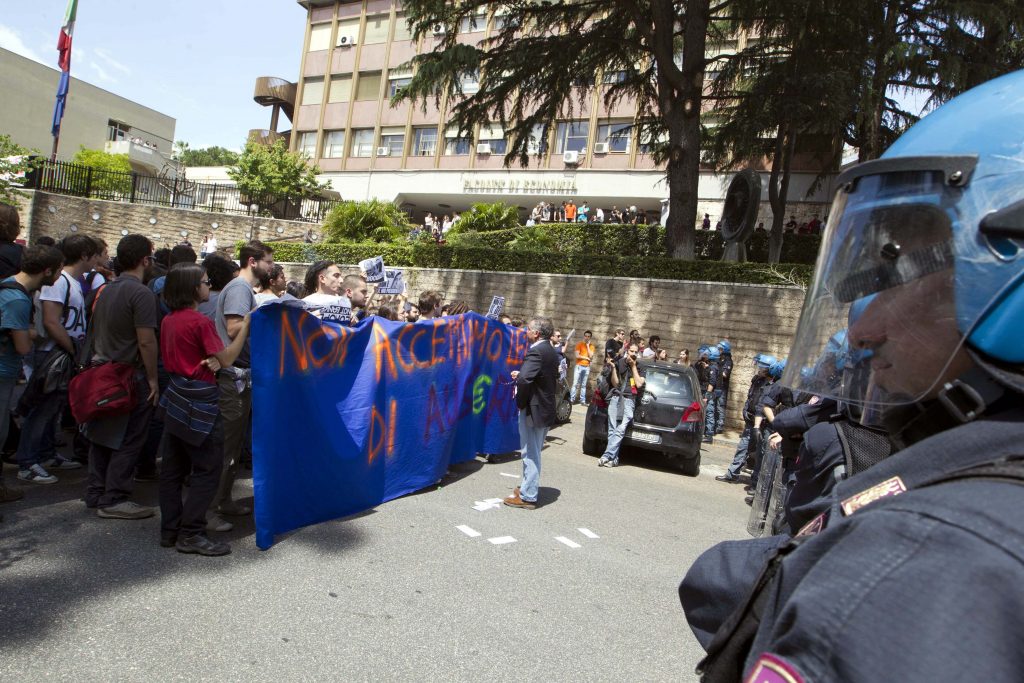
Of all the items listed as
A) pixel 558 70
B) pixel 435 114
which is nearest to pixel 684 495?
pixel 558 70

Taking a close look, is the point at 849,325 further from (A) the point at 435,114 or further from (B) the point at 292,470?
(A) the point at 435,114

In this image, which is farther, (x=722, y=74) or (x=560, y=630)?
(x=722, y=74)

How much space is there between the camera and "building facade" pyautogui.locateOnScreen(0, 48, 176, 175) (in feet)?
143

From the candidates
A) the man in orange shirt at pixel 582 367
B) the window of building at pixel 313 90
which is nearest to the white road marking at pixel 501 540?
the man in orange shirt at pixel 582 367

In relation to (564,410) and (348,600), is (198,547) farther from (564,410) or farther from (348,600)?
(564,410)

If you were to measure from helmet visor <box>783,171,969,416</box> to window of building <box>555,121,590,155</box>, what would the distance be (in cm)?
3463

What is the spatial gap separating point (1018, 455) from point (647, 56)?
61.1 ft

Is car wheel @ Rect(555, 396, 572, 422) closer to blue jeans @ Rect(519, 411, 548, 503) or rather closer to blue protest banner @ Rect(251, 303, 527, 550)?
blue protest banner @ Rect(251, 303, 527, 550)

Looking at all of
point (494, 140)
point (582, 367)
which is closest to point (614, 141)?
point (494, 140)

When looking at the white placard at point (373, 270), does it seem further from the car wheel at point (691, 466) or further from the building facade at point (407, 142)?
the building facade at point (407, 142)

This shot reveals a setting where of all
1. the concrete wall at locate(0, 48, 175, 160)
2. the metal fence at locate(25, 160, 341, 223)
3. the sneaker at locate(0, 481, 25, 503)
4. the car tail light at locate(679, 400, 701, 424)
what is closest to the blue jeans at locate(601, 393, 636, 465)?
the car tail light at locate(679, 400, 701, 424)

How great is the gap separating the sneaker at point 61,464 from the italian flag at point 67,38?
24.2 metres

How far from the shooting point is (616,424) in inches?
389

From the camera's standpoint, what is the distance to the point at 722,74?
17.0m
